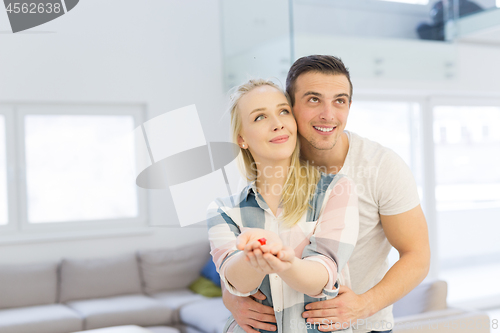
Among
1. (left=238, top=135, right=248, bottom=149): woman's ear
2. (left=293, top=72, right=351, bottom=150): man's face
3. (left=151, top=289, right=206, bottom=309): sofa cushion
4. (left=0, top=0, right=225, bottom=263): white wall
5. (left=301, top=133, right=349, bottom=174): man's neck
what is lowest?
(left=151, top=289, right=206, bottom=309): sofa cushion

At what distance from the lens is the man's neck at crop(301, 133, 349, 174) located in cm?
145

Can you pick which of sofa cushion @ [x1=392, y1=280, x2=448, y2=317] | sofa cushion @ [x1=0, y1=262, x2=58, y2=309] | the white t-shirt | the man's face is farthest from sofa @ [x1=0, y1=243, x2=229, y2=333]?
the man's face

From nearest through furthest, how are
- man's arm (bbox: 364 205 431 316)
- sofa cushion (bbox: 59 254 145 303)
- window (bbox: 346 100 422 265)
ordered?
man's arm (bbox: 364 205 431 316) < sofa cushion (bbox: 59 254 145 303) < window (bbox: 346 100 422 265)

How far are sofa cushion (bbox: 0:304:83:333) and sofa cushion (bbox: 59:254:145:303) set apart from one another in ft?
1.00

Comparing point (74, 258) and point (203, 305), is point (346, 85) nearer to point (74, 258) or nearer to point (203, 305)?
point (203, 305)

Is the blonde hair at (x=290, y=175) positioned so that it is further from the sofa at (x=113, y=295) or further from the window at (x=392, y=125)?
the window at (x=392, y=125)

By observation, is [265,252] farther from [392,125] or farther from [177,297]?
[392,125]

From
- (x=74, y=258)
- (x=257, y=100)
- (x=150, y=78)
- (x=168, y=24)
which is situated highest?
(x=168, y=24)

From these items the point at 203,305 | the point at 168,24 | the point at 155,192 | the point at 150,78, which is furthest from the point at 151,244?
the point at 168,24

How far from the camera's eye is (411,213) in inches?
54.6

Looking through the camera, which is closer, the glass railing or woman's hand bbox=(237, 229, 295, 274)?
woman's hand bbox=(237, 229, 295, 274)

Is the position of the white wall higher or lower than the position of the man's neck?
higher

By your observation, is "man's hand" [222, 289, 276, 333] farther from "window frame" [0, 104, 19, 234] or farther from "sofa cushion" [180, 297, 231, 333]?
"window frame" [0, 104, 19, 234]

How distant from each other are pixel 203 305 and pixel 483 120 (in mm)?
3236
